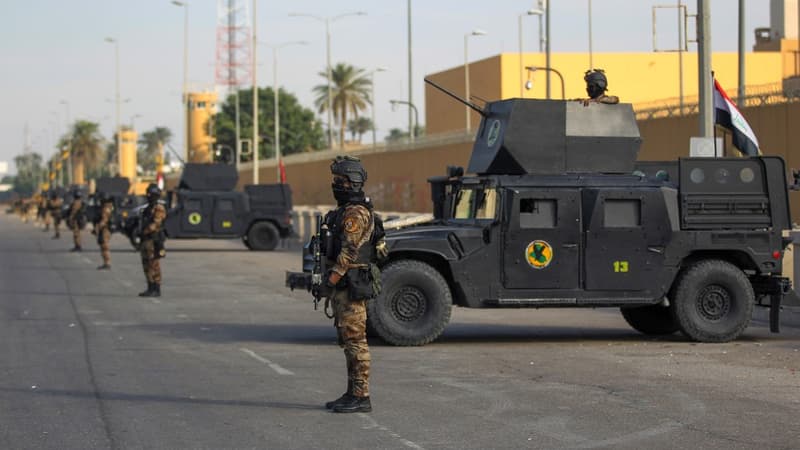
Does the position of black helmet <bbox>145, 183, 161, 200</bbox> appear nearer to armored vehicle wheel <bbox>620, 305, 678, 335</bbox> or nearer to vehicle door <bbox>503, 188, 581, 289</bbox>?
armored vehicle wheel <bbox>620, 305, 678, 335</bbox>

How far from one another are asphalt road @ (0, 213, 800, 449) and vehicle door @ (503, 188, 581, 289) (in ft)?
2.52

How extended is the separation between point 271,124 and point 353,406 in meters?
118

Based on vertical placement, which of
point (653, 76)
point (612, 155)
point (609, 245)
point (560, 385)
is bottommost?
point (560, 385)

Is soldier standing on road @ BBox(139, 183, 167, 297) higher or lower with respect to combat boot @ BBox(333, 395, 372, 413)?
higher

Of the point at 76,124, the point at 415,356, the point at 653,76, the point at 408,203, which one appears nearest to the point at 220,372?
the point at 415,356

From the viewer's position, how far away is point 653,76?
80.8m

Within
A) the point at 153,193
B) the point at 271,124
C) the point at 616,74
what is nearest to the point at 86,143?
the point at 271,124

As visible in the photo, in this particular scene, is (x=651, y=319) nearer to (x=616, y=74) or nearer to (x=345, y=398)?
(x=345, y=398)

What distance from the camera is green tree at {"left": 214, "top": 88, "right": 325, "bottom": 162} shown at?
12681 cm

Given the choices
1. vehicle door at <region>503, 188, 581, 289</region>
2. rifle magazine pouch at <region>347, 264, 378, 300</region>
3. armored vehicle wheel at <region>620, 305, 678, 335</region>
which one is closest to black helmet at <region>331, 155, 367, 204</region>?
rifle magazine pouch at <region>347, 264, 378, 300</region>

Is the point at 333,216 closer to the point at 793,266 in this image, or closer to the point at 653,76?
the point at 793,266

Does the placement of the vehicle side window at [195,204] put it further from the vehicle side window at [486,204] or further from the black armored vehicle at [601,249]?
the vehicle side window at [486,204]

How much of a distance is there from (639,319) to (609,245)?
193 centimetres

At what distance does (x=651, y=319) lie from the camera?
15992 mm
